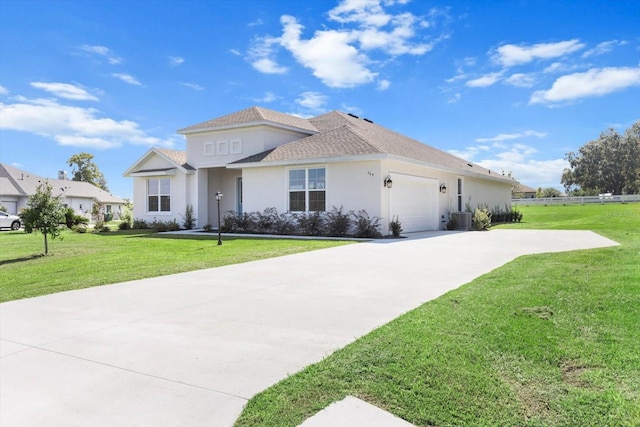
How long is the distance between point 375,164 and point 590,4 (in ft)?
27.8

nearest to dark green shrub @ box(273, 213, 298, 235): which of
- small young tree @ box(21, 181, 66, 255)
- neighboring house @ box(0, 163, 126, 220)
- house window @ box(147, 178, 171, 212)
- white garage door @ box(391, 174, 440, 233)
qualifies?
white garage door @ box(391, 174, 440, 233)

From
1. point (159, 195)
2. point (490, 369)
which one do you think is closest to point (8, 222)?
point (159, 195)

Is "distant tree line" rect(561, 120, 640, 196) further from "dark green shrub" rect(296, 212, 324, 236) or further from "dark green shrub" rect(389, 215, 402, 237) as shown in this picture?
"dark green shrub" rect(296, 212, 324, 236)

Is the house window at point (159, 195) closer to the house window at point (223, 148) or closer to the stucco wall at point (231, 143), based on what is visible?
the stucco wall at point (231, 143)

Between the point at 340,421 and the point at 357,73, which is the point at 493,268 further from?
the point at 357,73

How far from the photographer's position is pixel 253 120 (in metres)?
20.5

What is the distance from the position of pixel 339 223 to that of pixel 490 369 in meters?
13.8

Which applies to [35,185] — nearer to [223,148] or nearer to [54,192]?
[54,192]

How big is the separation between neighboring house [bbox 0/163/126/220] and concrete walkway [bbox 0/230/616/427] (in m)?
32.3

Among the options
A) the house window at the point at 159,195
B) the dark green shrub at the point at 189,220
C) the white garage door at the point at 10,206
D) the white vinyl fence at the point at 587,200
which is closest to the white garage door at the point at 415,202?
the dark green shrub at the point at 189,220

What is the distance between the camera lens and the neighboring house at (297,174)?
55.6 feet

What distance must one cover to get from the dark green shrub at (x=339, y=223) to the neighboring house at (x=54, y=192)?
26.2 meters

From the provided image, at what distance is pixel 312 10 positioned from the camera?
52.6ft

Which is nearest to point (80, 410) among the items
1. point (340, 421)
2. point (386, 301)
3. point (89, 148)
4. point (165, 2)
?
point (340, 421)
